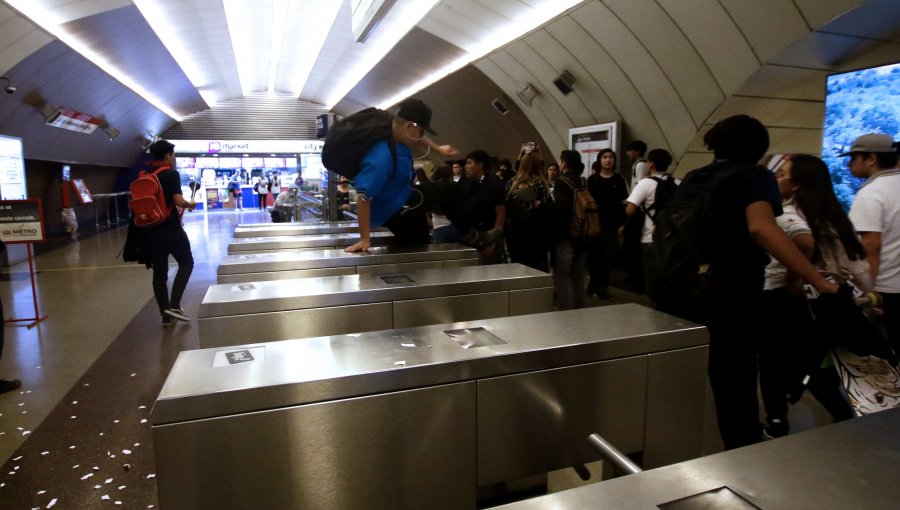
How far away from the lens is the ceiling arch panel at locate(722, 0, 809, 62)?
5199 mm

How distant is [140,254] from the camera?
4895 millimetres

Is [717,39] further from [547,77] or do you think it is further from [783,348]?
[783,348]

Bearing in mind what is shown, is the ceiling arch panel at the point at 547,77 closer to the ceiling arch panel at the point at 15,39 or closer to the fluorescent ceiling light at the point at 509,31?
the fluorescent ceiling light at the point at 509,31

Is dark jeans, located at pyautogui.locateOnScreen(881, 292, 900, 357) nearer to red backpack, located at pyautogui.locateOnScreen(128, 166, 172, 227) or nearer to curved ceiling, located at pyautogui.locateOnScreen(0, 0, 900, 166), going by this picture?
curved ceiling, located at pyautogui.locateOnScreen(0, 0, 900, 166)

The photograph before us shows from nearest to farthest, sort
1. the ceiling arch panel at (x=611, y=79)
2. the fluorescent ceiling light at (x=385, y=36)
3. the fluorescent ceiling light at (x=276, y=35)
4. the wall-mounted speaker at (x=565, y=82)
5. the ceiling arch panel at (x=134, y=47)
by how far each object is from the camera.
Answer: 1. the ceiling arch panel at (x=611, y=79)
2. the ceiling arch panel at (x=134, y=47)
3. the wall-mounted speaker at (x=565, y=82)
4. the fluorescent ceiling light at (x=385, y=36)
5. the fluorescent ceiling light at (x=276, y=35)

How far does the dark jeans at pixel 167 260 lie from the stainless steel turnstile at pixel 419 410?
3.81 meters

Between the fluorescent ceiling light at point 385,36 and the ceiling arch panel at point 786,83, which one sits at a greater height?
the fluorescent ceiling light at point 385,36

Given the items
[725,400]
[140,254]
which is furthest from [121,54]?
[725,400]

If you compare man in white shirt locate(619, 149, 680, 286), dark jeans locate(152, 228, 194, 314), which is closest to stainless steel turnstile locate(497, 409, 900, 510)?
man in white shirt locate(619, 149, 680, 286)

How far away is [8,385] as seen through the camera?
352cm

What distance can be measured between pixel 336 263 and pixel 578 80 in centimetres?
704

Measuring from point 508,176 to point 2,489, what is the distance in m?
6.01

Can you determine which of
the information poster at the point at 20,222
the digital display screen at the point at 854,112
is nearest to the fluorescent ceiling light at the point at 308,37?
the information poster at the point at 20,222

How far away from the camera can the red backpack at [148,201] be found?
4.60m
